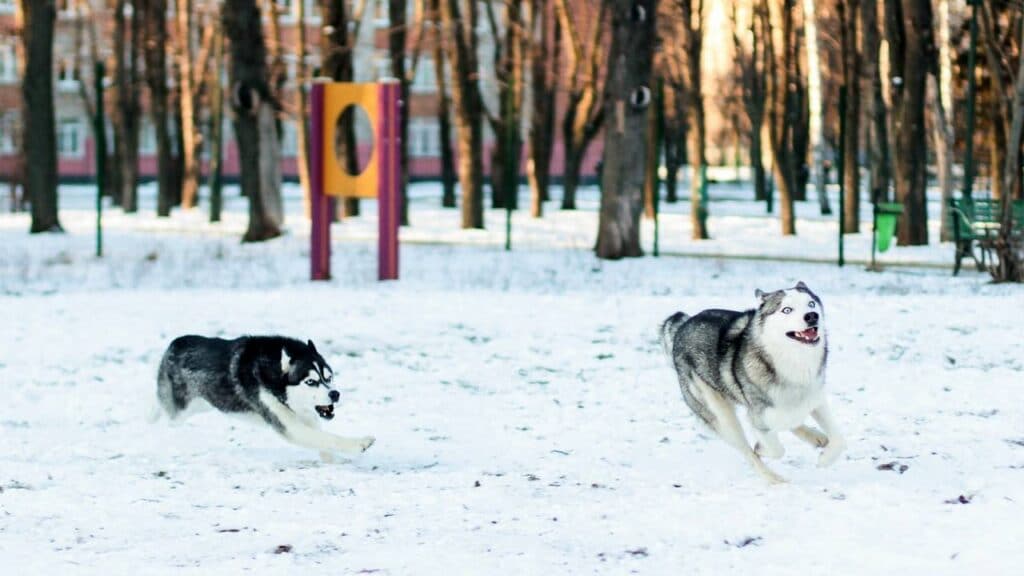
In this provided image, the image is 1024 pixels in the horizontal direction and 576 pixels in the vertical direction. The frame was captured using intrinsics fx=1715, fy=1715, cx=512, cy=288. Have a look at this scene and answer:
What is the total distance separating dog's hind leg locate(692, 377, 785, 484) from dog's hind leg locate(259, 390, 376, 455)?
5.91ft

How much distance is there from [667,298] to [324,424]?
26.1 ft

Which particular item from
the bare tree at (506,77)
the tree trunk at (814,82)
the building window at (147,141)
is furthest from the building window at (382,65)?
the building window at (147,141)

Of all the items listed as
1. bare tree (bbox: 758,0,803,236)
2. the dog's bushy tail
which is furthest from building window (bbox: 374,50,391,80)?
the dog's bushy tail

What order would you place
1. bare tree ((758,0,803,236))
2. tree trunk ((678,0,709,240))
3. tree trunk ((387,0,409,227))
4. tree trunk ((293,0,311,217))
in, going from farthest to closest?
tree trunk ((293,0,311,217)) < tree trunk ((387,0,409,227)) < bare tree ((758,0,803,236)) < tree trunk ((678,0,709,240))

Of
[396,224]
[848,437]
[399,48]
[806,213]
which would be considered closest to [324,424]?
[848,437]

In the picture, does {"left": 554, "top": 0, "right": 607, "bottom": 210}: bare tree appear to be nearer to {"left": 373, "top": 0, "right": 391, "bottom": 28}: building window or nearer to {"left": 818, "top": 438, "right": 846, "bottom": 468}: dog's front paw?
{"left": 818, "top": 438, "right": 846, "bottom": 468}: dog's front paw

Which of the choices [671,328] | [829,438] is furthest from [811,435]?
[671,328]

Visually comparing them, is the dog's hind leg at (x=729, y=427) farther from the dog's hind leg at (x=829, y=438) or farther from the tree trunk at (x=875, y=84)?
the tree trunk at (x=875, y=84)

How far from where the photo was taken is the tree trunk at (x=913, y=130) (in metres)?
26.9

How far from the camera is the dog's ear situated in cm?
897

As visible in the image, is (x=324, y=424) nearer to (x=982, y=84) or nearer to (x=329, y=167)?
(x=329, y=167)

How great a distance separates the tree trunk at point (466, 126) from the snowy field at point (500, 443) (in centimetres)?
1270

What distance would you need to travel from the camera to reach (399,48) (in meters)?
37.7

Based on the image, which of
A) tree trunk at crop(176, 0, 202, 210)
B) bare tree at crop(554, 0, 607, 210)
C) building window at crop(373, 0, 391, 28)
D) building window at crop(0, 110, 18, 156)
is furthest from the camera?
building window at crop(373, 0, 391, 28)
